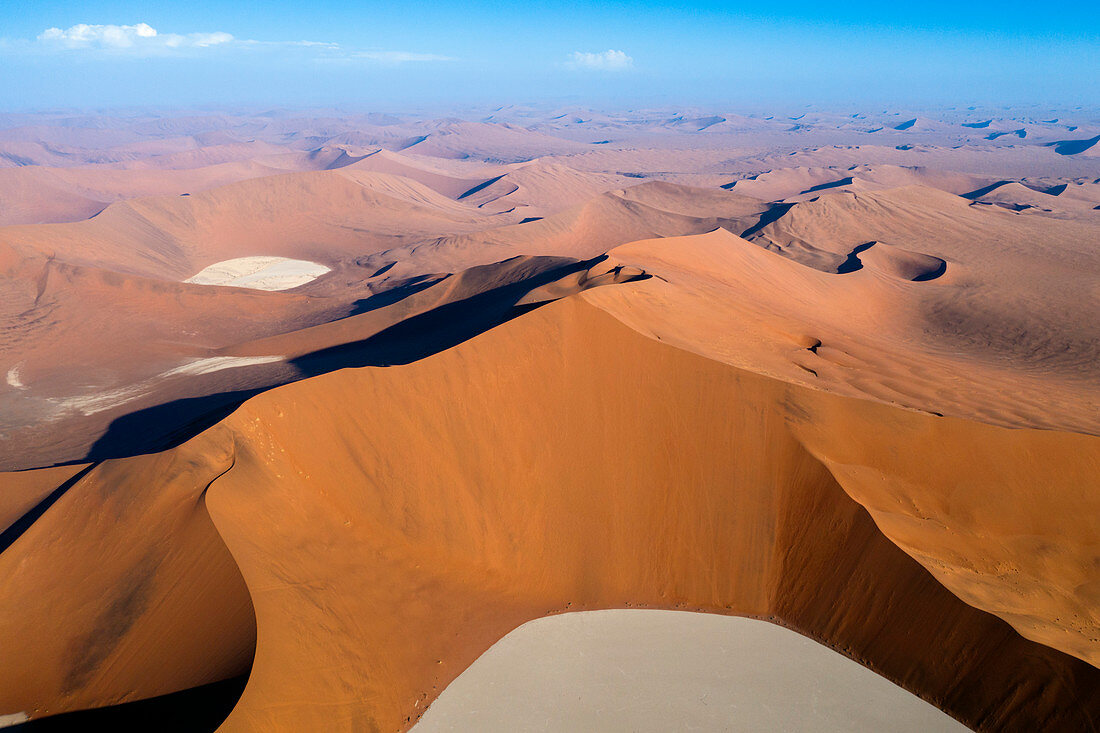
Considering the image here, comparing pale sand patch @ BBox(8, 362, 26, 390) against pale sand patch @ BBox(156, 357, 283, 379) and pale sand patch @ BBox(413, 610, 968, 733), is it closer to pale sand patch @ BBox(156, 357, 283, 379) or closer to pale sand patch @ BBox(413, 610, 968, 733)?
pale sand patch @ BBox(156, 357, 283, 379)

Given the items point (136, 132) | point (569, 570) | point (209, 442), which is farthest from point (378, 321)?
point (136, 132)

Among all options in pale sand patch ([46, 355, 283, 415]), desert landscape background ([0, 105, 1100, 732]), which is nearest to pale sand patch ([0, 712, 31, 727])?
desert landscape background ([0, 105, 1100, 732])

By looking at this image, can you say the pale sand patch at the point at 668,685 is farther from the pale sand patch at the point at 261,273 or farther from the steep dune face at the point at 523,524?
the pale sand patch at the point at 261,273

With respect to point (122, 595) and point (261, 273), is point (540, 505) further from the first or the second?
point (261, 273)

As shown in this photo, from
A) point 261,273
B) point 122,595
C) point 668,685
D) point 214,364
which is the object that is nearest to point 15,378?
point 214,364

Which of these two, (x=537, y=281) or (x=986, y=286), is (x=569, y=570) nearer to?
(x=537, y=281)

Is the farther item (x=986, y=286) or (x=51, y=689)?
(x=986, y=286)
